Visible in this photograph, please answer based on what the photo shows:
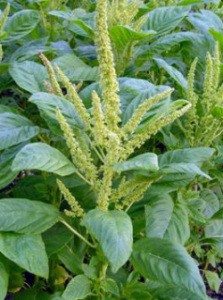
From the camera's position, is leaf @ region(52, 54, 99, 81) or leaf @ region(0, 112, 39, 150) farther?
leaf @ region(52, 54, 99, 81)

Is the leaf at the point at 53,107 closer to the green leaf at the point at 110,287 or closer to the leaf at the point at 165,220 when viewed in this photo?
the leaf at the point at 165,220

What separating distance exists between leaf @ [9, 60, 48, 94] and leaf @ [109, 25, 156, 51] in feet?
0.86

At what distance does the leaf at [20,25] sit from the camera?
1924mm

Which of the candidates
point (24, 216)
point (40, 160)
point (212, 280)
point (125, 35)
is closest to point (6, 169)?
point (24, 216)

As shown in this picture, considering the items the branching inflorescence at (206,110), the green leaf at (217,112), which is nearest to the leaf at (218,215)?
the branching inflorescence at (206,110)

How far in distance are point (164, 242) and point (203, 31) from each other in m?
0.95

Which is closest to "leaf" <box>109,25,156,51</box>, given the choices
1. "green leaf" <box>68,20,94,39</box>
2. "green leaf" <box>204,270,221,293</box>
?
"green leaf" <box>68,20,94,39</box>

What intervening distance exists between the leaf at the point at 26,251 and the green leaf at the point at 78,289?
112 mm

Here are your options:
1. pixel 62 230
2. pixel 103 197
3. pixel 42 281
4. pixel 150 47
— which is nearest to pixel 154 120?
pixel 103 197

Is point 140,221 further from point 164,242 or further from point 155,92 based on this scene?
point 155,92

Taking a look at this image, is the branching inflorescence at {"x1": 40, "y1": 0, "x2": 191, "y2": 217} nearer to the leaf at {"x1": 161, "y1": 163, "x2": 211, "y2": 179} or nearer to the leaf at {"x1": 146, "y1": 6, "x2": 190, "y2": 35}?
the leaf at {"x1": 161, "y1": 163, "x2": 211, "y2": 179}

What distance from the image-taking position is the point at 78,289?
1.45 metres

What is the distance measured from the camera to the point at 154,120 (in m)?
1.32

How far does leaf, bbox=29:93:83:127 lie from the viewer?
1.32 m
